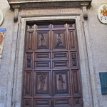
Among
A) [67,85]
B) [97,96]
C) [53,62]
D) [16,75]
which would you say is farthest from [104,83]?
[16,75]

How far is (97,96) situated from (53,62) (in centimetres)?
151

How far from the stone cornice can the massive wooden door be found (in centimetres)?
54

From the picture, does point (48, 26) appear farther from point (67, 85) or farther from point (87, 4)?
point (67, 85)

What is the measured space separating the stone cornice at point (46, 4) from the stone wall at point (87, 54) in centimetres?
15

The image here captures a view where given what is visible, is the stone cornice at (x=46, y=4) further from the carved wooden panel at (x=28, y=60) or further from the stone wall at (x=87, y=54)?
the carved wooden panel at (x=28, y=60)

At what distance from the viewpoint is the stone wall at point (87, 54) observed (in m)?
5.70

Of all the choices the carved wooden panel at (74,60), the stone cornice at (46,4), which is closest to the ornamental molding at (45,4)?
the stone cornice at (46,4)

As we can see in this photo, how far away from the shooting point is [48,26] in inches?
264

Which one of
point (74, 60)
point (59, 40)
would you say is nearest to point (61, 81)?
point (74, 60)

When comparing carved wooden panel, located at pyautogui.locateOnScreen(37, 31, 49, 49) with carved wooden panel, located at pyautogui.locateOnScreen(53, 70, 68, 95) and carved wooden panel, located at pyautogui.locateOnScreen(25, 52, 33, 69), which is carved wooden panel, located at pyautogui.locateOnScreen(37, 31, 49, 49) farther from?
carved wooden panel, located at pyautogui.locateOnScreen(53, 70, 68, 95)

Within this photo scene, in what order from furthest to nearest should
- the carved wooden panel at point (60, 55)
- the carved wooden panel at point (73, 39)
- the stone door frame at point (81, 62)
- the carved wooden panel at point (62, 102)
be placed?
the carved wooden panel at point (73, 39)
the carved wooden panel at point (60, 55)
the carved wooden panel at point (62, 102)
the stone door frame at point (81, 62)

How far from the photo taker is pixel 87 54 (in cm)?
612

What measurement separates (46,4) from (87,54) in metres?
1.99

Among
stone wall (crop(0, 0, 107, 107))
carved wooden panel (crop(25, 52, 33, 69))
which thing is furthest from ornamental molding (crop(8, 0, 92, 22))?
carved wooden panel (crop(25, 52, 33, 69))
